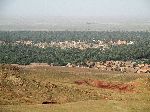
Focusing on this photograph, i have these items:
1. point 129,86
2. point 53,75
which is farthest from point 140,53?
point 129,86

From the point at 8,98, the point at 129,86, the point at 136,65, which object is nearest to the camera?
the point at 8,98

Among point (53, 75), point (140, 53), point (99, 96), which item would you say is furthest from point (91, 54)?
point (99, 96)

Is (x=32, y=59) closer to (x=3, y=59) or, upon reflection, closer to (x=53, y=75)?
(x=3, y=59)

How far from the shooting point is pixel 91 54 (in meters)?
159

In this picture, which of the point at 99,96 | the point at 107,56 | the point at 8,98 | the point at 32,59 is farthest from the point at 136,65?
the point at 8,98

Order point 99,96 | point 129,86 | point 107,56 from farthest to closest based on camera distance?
point 107,56, point 129,86, point 99,96

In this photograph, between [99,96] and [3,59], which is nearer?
[99,96]

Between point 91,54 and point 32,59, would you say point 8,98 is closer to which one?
point 32,59

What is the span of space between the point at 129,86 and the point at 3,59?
7764 cm

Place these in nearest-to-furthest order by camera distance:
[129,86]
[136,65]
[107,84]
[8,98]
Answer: [8,98], [129,86], [107,84], [136,65]

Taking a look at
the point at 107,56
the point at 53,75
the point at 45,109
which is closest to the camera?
the point at 45,109

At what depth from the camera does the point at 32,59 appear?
144875 mm

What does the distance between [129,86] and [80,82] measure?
37.7ft

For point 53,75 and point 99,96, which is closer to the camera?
point 99,96
